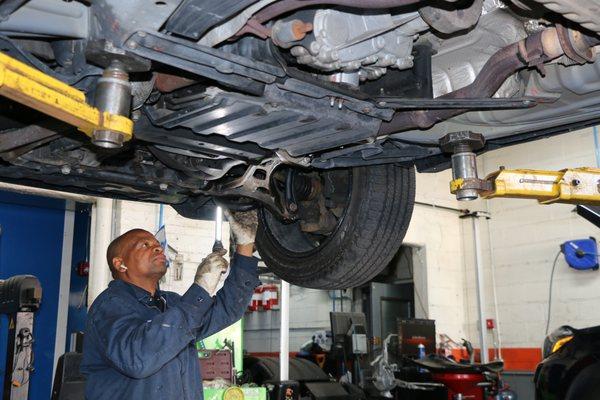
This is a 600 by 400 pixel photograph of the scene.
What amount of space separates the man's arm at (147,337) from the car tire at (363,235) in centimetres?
47

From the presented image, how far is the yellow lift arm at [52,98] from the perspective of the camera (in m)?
1.16

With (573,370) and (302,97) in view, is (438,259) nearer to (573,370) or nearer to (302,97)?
(573,370)

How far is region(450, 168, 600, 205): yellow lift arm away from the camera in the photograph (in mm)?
2131

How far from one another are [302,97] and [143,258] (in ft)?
4.18

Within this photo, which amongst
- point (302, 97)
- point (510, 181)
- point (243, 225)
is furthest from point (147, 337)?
point (510, 181)

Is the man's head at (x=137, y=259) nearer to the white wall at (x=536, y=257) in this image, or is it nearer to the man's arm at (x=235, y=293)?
the man's arm at (x=235, y=293)

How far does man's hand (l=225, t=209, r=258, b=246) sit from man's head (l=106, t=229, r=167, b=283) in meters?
0.33

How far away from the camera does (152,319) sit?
2238 mm

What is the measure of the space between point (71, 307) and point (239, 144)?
390cm

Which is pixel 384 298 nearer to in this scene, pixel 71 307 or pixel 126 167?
pixel 71 307

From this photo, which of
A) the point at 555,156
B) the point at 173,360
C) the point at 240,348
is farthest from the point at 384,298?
the point at 173,360

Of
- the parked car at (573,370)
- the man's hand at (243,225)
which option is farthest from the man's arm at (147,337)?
the parked car at (573,370)

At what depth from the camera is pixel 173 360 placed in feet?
8.00

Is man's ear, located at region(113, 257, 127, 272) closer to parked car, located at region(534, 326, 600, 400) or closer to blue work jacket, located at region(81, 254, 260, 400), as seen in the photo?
blue work jacket, located at region(81, 254, 260, 400)
